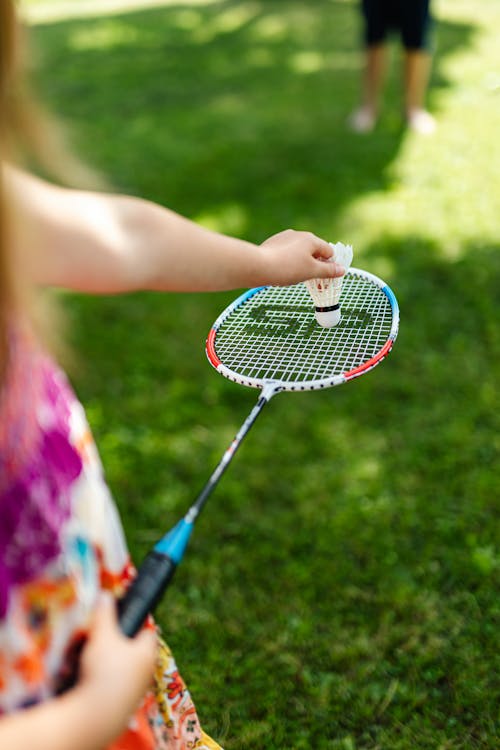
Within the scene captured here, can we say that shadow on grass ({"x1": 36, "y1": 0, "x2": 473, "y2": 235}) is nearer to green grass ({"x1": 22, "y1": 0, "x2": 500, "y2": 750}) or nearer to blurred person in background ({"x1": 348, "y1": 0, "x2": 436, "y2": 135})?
green grass ({"x1": 22, "y1": 0, "x2": 500, "y2": 750})

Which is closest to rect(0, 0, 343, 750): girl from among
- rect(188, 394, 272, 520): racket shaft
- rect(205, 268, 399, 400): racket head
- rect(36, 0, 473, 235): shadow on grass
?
rect(188, 394, 272, 520): racket shaft

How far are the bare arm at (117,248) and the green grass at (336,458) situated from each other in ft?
4.62

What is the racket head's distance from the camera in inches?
69.1

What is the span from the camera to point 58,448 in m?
1.13

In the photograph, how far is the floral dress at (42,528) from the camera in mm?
1046

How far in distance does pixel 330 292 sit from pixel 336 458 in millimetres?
1364

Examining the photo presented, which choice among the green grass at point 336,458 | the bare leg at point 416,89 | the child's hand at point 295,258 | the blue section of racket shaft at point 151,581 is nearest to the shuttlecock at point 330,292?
the child's hand at point 295,258

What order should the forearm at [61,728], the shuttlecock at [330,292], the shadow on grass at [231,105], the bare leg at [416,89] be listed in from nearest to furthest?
the forearm at [61,728], the shuttlecock at [330,292], the shadow on grass at [231,105], the bare leg at [416,89]

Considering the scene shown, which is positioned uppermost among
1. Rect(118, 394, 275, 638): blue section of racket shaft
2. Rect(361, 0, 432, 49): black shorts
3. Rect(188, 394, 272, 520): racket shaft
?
Rect(118, 394, 275, 638): blue section of racket shaft

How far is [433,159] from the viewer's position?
5.35m

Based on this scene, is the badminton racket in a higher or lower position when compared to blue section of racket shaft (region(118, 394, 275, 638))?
lower

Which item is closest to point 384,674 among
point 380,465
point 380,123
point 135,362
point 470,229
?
point 380,465

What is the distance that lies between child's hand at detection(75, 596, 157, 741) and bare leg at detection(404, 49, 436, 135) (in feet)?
17.5

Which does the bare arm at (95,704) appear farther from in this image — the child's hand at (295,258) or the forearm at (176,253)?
the child's hand at (295,258)
